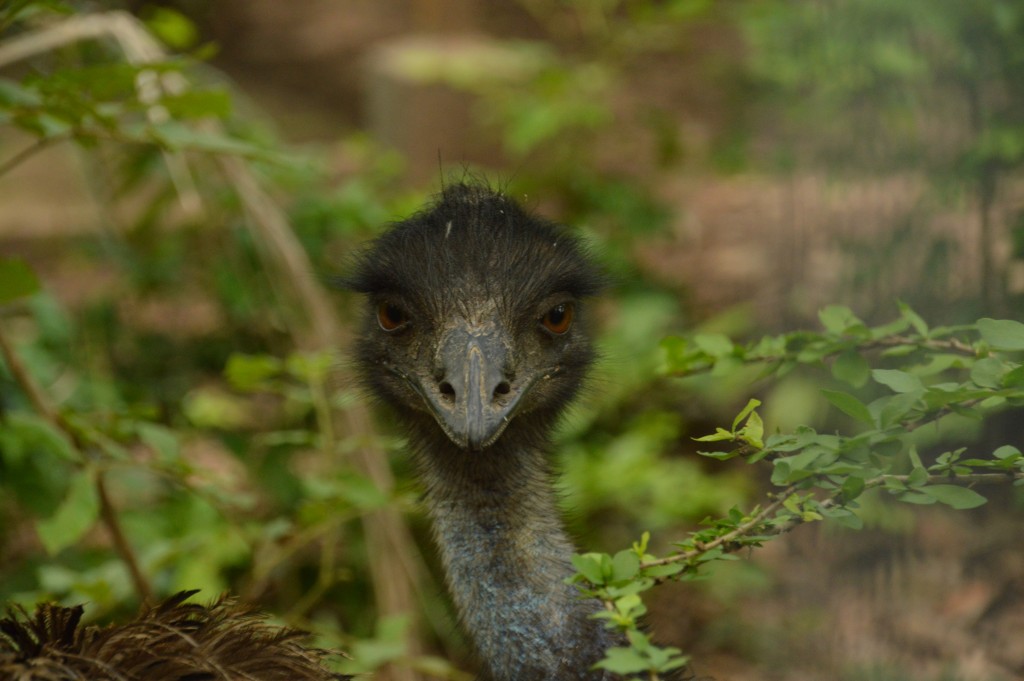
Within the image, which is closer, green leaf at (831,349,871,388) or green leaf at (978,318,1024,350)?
green leaf at (978,318,1024,350)

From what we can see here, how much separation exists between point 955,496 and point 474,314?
Answer: 85 cm

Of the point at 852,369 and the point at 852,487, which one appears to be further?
the point at 852,369

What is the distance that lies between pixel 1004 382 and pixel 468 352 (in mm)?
810

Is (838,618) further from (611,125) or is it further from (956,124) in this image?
(611,125)

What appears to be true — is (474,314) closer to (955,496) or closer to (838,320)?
(838,320)

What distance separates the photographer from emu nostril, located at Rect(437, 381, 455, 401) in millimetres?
1943

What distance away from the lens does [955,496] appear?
1.52 metres

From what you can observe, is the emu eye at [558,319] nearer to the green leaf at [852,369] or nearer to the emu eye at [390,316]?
the emu eye at [390,316]

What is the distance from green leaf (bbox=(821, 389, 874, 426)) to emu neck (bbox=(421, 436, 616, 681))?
1.93ft

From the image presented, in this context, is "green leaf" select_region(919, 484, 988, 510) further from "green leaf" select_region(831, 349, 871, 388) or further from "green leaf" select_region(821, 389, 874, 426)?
"green leaf" select_region(831, 349, 871, 388)

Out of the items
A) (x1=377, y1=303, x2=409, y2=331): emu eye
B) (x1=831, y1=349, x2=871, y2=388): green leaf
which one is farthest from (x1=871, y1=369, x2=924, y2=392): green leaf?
(x1=377, y1=303, x2=409, y2=331): emu eye

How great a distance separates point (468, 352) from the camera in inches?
76.4

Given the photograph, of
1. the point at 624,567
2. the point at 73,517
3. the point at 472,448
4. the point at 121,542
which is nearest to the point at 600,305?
the point at 121,542

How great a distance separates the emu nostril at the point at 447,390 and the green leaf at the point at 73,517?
40.0 inches
